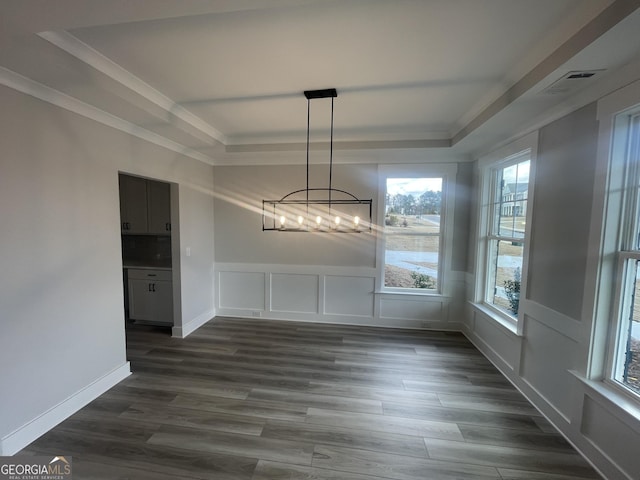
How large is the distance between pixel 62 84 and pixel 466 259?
4.61m

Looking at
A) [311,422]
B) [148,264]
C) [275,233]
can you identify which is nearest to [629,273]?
[311,422]

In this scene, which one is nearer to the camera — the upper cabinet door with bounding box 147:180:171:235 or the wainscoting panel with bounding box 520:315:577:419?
the wainscoting panel with bounding box 520:315:577:419

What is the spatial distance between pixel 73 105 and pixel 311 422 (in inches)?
123

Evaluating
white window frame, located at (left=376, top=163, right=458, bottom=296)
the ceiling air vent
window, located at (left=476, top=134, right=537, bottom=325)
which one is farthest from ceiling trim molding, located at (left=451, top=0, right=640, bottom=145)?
white window frame, located at (left=376, top=163, right=458, bottom=296)

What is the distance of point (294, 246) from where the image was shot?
426cm

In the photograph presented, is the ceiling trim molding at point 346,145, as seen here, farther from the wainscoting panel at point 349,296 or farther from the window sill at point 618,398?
the window sill at point 618,398

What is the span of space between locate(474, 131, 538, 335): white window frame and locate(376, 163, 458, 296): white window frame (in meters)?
0.40

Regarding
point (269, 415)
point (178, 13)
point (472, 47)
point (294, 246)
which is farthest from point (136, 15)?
point (294, 246)

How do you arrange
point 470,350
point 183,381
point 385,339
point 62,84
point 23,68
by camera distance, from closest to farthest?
point 23,68
point 62,84
point 183,381
point 470,350
point 385,339

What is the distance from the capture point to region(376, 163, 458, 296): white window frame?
12.6ft

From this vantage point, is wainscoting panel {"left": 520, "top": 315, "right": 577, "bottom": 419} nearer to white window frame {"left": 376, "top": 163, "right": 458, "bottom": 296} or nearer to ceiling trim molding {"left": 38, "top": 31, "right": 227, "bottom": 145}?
white window frame {"left": 376, "top": 163, "right": 458, "bottom": 296}

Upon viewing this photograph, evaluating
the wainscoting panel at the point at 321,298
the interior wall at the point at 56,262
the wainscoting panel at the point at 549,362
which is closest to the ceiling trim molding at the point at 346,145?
the interior wall at the point at 56,262

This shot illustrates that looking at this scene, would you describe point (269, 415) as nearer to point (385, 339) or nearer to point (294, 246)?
point (385, 339)

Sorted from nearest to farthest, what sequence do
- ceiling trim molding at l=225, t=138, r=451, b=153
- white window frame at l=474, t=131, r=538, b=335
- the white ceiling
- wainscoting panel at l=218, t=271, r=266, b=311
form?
the white ceiling
white window frame at l=474, t=131, r=538, b=335
ceiling trim molding at l=225, t=138, r=451, b=153
wainscoting panel at l=218, t=271, r=266, b=311
